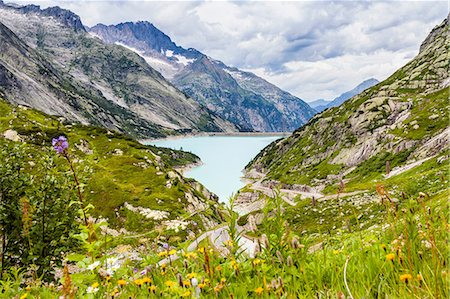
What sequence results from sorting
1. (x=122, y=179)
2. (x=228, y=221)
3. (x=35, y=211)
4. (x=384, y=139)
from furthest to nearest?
(x=384, y=139) < (x=122, y=179) < (x=35, y=211) < (x=228, y=221)

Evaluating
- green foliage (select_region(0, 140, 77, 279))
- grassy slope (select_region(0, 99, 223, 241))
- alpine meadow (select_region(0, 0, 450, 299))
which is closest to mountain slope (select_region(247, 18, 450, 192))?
alpine meadow (select_region(0, 0, 450, 299))

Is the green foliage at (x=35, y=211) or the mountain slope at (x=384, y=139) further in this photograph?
the mountain slope at (x=384, y=139)

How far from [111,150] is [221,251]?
4287 inches

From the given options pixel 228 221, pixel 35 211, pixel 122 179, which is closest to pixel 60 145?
pixel 228 221

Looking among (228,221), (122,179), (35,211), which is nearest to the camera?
(228,221)

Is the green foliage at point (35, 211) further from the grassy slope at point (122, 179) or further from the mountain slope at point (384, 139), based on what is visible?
the mountain slope at point (384, 139)

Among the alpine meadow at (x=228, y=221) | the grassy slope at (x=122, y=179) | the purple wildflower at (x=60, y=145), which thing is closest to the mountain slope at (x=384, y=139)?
the alpine meadow at (x=228, y=221)

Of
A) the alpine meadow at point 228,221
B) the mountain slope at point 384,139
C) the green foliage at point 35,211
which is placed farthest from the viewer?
the mountain slope at point 384,139

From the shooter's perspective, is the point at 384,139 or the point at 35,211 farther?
the point at 384,139

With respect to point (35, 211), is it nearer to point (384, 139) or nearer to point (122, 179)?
point (122, 179)

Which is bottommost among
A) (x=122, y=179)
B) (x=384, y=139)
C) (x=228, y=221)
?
(x=228, y=221)

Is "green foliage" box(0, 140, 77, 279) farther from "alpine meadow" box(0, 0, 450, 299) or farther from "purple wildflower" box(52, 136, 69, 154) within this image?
"purple wildflower" box(52, 136, 69, 154)

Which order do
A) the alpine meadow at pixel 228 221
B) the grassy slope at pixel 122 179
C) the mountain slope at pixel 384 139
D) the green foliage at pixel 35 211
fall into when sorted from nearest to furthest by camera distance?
the alpine meadow at pixel 228 221 → the green foliage at pixel 35 211 → the grassy slope at pixel 122 179 → the mountain slope at pixel 384 139

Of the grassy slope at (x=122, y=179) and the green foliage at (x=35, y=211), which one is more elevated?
the grassy slope at (x=122, y=179)
